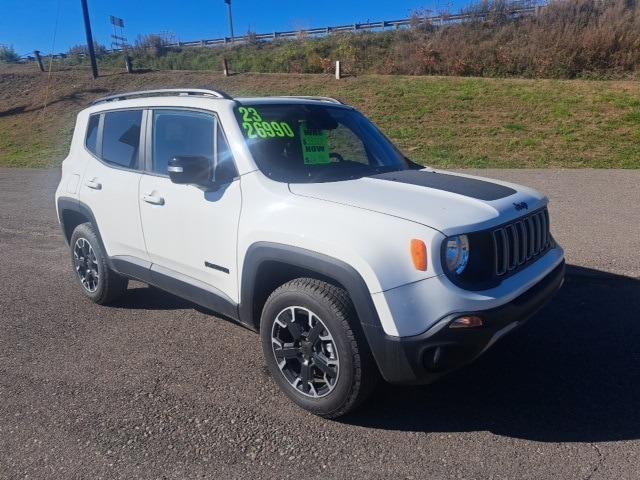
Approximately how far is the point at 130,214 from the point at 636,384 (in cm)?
376

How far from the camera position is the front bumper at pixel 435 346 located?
107 inches

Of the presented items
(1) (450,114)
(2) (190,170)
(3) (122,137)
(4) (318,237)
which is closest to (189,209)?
(2) (190,170)

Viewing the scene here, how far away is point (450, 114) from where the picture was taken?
1914 cm

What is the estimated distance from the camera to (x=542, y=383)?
3520mm

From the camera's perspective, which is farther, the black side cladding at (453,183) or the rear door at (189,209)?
the rear door at (189,209)

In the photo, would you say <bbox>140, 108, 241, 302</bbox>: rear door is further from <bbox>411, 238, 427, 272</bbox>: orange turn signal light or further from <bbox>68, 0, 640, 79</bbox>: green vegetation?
<bbox>68, 0, 640, 79</bbox>: green vegetation

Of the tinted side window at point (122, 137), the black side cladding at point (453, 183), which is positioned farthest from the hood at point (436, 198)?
the tinted side window at point (122, 137)

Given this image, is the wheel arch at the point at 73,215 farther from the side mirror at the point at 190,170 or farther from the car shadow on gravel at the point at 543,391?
the car shadow on gravel at the point at 543,391

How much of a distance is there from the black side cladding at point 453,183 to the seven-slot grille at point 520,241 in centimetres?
22

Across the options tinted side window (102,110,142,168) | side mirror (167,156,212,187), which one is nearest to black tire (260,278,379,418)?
side mirror (167,156,212,187)

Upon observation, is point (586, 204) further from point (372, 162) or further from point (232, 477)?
point (232, 477)

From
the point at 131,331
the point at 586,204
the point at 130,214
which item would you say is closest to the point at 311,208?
the point at 130,214

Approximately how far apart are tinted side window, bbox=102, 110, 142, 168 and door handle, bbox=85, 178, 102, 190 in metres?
0.21

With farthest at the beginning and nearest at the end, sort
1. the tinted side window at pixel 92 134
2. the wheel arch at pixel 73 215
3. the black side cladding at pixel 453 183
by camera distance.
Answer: the tinted side window at pixel 92 134 → the wheel arch at pixel 73 215 → the black side cladding at pixel 453 183
